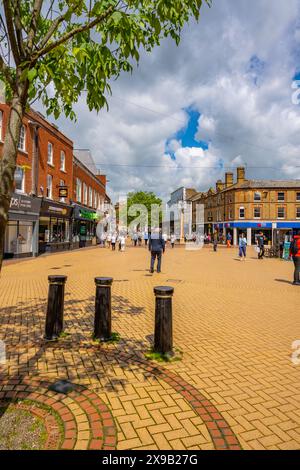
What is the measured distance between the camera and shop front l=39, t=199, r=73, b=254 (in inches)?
846

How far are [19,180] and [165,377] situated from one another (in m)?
16.9

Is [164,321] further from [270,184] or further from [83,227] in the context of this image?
[270,184]

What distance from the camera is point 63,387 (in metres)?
3.46

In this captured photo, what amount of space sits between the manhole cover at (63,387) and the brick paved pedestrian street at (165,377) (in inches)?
2.6

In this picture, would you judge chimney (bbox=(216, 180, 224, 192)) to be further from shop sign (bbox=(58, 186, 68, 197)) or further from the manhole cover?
the manhole cover

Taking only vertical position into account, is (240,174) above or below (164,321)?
above

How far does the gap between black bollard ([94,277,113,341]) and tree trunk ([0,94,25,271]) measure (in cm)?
273

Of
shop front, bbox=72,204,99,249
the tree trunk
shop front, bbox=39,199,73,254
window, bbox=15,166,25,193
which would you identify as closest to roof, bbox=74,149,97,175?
shop front, bbox=72,204,99,249

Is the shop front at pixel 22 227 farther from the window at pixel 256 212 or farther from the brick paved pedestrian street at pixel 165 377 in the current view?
the window at pixel 256 212

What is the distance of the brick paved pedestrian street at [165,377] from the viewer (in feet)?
9.09

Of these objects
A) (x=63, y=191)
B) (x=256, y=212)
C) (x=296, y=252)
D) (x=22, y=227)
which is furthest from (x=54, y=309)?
(x=256, y=212)

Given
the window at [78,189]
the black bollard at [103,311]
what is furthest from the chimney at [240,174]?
the black bollard at [103,311]
